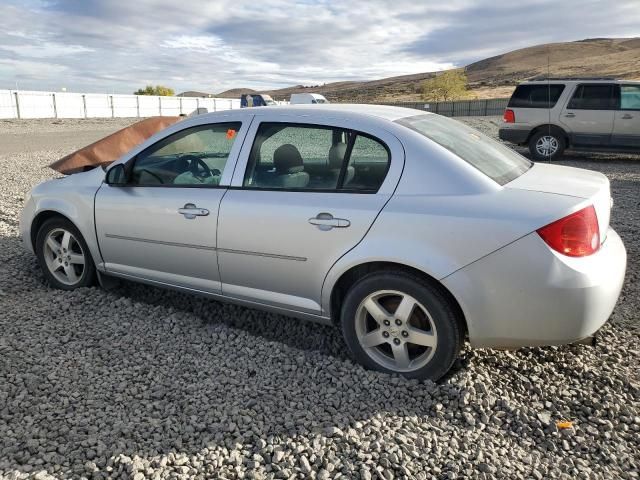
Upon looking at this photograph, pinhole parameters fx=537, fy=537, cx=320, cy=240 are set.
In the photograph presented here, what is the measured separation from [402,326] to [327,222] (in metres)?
0.76

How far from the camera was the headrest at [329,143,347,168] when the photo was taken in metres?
3.43

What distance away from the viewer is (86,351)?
11.9ft

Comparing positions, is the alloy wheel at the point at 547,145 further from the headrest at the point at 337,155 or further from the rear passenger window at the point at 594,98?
the headrest at the point at 337,155

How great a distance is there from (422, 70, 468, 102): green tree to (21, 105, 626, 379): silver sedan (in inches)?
2842

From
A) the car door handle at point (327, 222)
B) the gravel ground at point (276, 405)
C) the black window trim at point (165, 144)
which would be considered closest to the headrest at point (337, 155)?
the car door handle at point (327, 222)

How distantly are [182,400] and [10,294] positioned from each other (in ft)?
8.27

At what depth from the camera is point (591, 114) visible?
12617 millimetres

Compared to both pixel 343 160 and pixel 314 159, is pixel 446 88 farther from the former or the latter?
pixel 343 160

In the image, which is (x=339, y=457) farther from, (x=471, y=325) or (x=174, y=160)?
(x=174, y=160)

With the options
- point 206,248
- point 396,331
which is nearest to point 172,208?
point 206,248

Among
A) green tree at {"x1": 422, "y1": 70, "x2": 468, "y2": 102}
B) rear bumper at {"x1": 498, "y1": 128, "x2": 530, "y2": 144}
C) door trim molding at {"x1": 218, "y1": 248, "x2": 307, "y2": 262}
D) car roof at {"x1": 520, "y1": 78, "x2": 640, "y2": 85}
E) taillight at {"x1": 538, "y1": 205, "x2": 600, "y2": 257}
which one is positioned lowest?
door trim molding at {"x1": 218, "y1": 248, "x2": 307, "y2": 262}

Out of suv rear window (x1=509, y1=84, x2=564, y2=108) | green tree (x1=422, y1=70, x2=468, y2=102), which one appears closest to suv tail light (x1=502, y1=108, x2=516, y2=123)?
suv rear window (x1=509, y1=84, x2=564, y2=108)

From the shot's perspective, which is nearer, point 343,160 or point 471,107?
point 343,160

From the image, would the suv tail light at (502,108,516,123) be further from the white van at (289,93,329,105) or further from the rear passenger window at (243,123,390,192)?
the white van at (289,93,329,105)
